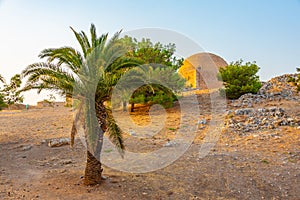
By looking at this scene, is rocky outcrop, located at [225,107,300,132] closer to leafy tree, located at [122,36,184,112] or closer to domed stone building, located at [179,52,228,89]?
leafy tree, located at [122,36,184,112]

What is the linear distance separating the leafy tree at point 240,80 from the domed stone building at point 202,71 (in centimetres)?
717

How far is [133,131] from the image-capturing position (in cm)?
1636

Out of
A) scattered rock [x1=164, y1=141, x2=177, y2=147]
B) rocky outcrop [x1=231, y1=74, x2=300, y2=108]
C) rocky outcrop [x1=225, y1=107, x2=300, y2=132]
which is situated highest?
rocky outcrop [x1=231, y1=74, x2=300, y2=108]

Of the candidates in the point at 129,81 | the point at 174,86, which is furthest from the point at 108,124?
the point at 174,86

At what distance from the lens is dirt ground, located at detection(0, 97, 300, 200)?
26.1ft

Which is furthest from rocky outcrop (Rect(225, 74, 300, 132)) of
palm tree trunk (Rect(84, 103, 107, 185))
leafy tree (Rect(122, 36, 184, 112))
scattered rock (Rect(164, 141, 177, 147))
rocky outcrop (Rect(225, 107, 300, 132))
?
palm tree trunk (Rect(84, 103, 107, 185))

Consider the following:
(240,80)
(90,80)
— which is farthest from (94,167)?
(240,80)

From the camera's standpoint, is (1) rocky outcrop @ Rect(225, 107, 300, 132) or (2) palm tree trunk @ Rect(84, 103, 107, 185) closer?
(2) palm tree trunk @ Rect(84, 103, 107, 185)

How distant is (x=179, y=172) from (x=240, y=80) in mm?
17928

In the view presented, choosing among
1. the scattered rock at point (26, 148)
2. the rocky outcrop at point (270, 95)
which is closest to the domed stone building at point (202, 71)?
the rocky outcrop at point (270, 95)

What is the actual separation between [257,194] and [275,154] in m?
3.69

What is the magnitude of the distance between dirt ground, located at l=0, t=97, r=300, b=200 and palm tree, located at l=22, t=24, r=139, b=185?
3.77 feet

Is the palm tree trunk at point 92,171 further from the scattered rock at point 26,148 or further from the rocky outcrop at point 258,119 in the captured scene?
the rocky outcrop at point 258,119

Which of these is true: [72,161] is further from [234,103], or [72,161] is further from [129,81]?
[234,103]
